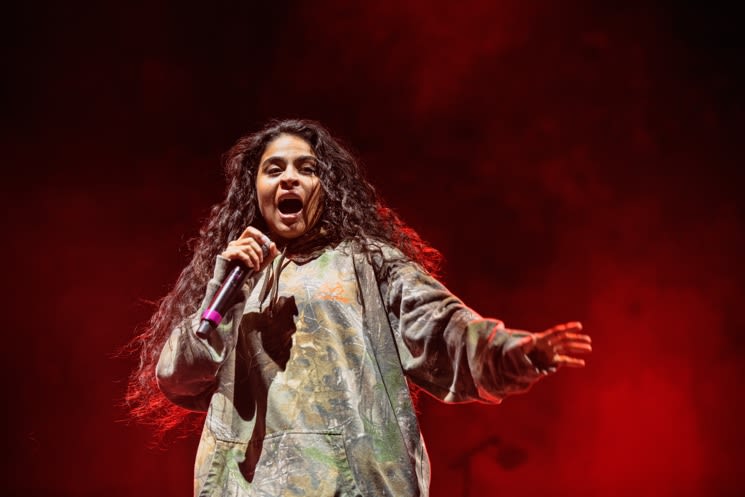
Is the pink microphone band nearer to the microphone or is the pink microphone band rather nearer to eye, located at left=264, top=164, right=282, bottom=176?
the microphone

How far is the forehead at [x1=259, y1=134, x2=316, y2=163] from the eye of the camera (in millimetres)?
2117

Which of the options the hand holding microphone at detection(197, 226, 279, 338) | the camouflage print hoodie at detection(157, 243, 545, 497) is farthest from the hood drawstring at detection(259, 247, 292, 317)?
the hand holding microphone at detection(197, 226, 279, 338)

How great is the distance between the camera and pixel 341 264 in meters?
1.93

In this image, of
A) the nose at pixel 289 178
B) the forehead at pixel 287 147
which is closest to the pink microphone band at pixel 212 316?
the nose at pixel 289 178

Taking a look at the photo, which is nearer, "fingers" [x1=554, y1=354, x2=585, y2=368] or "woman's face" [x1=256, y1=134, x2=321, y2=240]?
"fingers" [x1=554, y1=354, x2=585, y2=368]

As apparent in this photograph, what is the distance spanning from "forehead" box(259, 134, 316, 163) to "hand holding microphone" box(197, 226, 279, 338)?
0.46 metres

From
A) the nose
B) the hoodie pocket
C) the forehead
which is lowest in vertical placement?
the hoodie pocket

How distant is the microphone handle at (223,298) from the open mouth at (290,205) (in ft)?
1.26

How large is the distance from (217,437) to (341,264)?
510 mm

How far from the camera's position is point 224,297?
1.62 m

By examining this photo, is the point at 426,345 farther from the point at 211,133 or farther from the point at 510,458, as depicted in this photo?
the point at 211,133

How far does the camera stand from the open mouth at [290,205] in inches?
80.7

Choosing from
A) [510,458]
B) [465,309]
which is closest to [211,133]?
[510,458]

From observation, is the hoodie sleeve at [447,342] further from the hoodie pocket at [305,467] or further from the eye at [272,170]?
the eye at [272,170]
